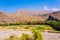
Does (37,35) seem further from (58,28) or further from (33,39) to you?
(58,28)

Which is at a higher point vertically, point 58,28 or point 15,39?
point 15,39

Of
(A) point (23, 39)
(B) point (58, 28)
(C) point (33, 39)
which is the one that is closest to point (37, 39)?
(C) point (33, 39)

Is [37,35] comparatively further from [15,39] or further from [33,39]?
[15,39]

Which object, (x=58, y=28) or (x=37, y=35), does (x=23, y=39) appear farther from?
(x=58, y=28)

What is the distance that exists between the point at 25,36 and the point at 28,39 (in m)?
0.34

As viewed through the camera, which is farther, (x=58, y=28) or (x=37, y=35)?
(x=58, y=28)

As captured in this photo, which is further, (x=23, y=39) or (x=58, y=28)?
(x=58, y=28)

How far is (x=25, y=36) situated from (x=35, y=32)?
94 cm

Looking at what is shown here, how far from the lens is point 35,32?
14.9 metres

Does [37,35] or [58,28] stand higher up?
[37,35]

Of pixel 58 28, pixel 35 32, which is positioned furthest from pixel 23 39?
pixel 58 28

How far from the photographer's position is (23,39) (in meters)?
14.2

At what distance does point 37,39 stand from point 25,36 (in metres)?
1.00

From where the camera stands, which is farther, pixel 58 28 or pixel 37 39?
pixel 58 28
